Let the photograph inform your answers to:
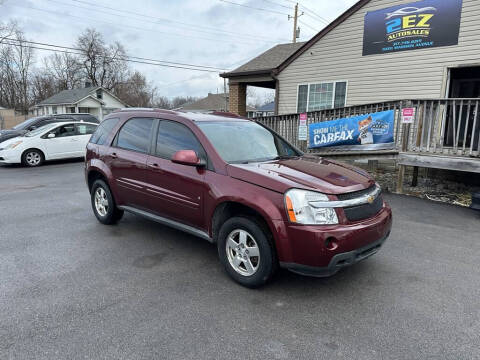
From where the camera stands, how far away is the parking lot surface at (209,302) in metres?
2.49

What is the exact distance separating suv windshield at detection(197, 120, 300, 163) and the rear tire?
398 inches

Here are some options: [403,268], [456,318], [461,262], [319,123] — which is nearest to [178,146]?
[403,268]

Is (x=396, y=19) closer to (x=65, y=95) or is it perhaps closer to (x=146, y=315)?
(x=146, y=315)

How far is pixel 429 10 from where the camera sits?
8867 mm

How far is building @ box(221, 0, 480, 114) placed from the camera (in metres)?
8.62

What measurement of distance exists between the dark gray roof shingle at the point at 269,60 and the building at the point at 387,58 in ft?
2.91

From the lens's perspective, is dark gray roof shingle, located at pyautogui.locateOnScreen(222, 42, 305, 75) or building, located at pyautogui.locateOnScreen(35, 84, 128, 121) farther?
building, located at pyautogui.locateOnScreen(35, 84, 128, 121)

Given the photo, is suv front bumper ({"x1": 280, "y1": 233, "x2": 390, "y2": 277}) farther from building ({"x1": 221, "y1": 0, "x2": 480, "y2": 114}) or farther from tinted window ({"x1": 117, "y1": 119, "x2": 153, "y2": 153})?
building ({"x1": 221, "y1": 0, "x2": 480, "y2": 114})

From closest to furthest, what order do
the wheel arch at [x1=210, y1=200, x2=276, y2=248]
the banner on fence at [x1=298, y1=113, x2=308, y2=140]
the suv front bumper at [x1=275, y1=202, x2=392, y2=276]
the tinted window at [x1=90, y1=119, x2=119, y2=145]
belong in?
the suv front bumper at [x1=275, y1=202, x2=392, y2=276] < the wheel arch at [x1=210, y1=200, x2=276, y2=248] < the tinted window at [x1=90, y1=119, x2=119, y2=145] < the banner on fence at [x1=298, y1=113, x2=308, y2=140]

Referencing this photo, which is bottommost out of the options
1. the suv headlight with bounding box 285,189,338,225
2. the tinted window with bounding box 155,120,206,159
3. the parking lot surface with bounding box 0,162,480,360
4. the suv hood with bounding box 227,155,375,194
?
the parking lot surface with bounding box 0,162,480,360

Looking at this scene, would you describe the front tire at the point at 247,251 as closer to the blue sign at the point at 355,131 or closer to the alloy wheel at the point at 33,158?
the blue sign at the point at 355,131

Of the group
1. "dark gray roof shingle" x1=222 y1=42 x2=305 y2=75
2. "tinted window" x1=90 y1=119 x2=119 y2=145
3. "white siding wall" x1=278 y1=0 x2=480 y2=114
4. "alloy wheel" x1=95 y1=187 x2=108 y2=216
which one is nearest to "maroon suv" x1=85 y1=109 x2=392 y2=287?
"tinted window" x1=90 y1=119 x2=119 y2=145

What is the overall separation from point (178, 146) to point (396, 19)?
28.3ft

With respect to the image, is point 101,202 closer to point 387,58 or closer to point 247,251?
point 247,251
